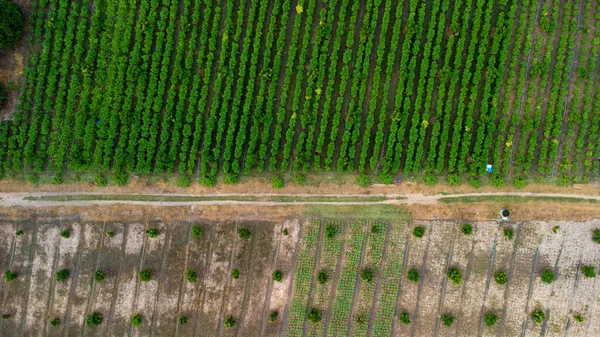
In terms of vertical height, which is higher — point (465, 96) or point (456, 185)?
point (465, 96)

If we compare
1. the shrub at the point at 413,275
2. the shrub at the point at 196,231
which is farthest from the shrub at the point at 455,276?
the shrub at the point at 196,231

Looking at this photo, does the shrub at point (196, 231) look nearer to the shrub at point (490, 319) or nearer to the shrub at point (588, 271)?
the shrub at point (490, 319)

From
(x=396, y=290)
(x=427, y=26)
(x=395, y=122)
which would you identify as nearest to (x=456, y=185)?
(x=395, y=122)

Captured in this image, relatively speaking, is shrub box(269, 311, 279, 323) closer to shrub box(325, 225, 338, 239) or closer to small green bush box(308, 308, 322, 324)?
small green bush box(308, 308, 322, 324)

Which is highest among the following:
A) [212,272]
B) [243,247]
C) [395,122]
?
[395,122]

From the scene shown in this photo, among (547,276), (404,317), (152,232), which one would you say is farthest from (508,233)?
(152,232)

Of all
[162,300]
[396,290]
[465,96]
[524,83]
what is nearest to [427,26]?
[465,96]

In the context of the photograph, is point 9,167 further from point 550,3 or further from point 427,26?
point 550,3

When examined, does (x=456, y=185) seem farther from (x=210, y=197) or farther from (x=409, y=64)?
(x=210, y=197)
